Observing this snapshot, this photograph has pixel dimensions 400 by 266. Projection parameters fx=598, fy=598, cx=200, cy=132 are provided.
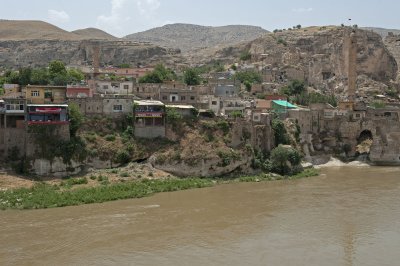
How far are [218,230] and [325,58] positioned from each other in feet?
127

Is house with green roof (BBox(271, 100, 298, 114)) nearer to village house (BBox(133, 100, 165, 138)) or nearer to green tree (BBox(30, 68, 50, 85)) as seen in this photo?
village house (BBox(133, 100, 165, 138))

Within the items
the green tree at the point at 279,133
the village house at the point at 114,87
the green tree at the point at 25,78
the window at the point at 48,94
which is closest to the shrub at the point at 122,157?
the window at the point at 48,94

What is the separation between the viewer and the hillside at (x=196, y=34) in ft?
412

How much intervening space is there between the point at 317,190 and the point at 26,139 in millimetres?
11222

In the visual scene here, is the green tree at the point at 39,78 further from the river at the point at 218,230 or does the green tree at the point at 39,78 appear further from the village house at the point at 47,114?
the river at the point at 218,230

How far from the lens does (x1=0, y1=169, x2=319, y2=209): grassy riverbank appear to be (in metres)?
19.2

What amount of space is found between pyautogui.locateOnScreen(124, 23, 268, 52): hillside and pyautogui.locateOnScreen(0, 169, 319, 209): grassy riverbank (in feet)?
323

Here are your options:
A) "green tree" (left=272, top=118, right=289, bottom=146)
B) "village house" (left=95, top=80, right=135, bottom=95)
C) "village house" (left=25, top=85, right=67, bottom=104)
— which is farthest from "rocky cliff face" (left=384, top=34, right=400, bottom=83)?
"village house" (left=25, top=85, right=67, bottom=104)

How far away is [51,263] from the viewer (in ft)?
44.7

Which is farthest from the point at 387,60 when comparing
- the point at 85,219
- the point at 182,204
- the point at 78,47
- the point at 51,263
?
Result: the point at 51,263

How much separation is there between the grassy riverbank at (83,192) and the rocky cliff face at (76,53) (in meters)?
39.5

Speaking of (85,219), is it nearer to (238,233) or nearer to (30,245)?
(30,245)

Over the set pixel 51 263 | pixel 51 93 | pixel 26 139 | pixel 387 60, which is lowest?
pixel 51 263

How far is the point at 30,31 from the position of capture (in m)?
94.7
